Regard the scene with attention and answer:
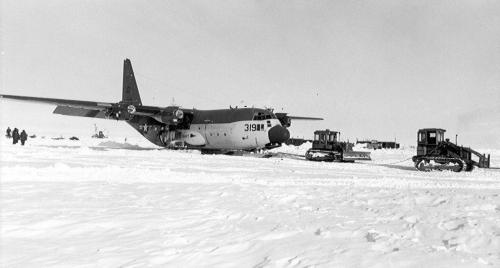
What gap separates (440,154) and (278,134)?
32.2 ft

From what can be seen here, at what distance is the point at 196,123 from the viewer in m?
31.0

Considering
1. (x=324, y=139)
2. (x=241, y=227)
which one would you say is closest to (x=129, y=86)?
(x=324, y=139)

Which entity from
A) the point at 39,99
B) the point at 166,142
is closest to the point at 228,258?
the point at 39,99

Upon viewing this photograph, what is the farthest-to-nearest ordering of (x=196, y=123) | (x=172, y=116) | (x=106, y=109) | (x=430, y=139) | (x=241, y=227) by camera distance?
1. (x=196, y=123)
2. (x=172, y=116)
3. (x=106, y=109)
4. (x=430, y=139)
5. (x=241, y=227)

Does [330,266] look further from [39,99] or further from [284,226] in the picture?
Result: [39,99]

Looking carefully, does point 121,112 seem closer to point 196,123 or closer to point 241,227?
point 196,123

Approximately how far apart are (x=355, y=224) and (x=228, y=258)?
7.11 feet

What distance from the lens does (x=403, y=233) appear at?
198 inches

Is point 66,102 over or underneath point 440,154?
over

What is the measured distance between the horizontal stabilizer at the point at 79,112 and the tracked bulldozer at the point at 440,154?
2359 cm

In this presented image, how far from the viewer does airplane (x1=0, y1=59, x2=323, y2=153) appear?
1061 inches

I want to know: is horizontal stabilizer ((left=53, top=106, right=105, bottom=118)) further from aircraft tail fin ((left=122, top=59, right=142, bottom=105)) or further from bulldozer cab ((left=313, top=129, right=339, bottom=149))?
bulldozer cab ((left=313, top=129, right=339, bottom=149))

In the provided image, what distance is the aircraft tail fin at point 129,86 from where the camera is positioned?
37250 millimetres

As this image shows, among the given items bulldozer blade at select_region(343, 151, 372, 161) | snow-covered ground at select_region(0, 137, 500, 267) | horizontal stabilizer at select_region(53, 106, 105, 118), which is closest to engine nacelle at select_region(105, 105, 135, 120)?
horizontal stabilizer at select_region(53, 106, 105, 118)
